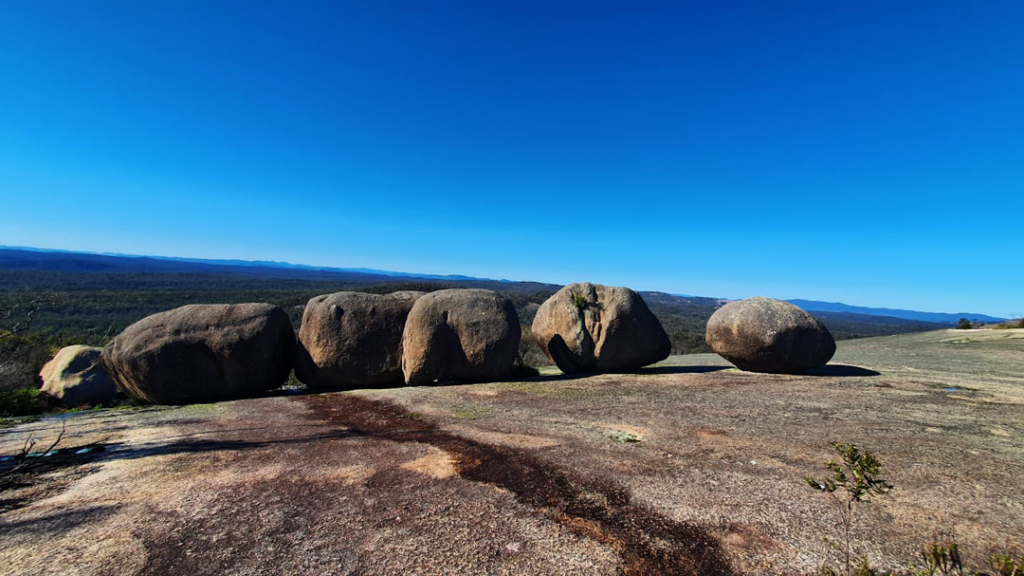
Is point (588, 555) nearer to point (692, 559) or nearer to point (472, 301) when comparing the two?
point (692, 559)

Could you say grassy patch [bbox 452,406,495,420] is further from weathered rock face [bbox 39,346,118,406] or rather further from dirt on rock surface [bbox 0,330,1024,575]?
weathered rock face [bbox 39,346,118,406]

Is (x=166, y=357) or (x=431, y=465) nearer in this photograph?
(x=431, y=465)

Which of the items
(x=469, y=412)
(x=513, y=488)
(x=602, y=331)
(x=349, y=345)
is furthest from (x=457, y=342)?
(x=513, y=488)

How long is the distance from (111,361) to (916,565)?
612 inches

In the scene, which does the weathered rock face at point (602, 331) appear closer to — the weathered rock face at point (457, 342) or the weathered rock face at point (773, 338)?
the weathered rock face at point (457, 342)

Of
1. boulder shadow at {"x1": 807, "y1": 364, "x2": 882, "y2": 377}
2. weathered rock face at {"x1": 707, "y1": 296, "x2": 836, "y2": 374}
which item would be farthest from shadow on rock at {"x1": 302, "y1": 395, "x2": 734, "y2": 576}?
boulder shadow at {"x1": 807, "y1": 364, "x2": 882, "y2": 377}

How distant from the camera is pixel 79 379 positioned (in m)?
12.2

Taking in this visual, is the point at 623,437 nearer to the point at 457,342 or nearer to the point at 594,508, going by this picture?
the point at 594,508

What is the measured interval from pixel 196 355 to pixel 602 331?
10.9 metres

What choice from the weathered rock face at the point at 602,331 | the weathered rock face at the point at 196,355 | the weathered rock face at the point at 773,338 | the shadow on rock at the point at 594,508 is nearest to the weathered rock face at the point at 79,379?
the weathered rock face at the point at 196,355

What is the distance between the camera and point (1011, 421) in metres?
7.41

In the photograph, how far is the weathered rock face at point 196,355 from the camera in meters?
11.2

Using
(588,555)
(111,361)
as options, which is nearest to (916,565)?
(588,555)

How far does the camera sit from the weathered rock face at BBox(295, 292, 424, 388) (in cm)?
1235
